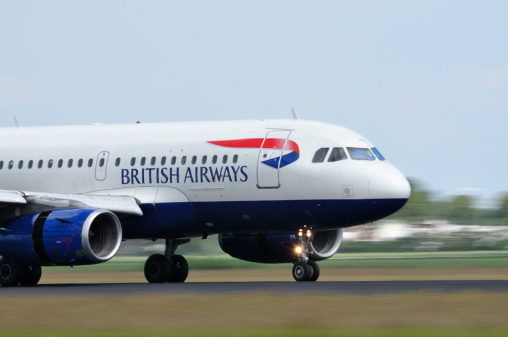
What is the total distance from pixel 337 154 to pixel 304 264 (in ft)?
9.52

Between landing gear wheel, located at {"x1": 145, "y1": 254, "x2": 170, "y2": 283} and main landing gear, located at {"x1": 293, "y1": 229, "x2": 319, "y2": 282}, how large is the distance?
4.30 metres

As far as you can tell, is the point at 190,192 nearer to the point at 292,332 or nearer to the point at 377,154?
the point at 377,154

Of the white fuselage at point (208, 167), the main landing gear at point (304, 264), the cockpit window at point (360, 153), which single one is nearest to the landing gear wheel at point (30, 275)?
the white fuselage at point (208, 167)

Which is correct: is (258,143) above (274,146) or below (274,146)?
above

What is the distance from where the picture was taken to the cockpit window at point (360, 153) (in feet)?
88.3

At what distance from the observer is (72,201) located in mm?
27469

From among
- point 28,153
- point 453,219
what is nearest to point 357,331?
point 28,153

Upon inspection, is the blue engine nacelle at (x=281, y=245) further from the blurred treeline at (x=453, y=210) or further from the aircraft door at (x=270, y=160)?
the blurred treeline at (x=453, y=210)

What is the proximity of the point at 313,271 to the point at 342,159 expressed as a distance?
9.83 ft

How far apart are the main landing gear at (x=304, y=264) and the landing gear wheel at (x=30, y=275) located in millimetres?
6903

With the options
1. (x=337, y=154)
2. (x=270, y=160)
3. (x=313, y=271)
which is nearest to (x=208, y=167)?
(x=270, y=160)

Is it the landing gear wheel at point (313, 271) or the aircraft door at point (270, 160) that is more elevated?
the aircraft door at point (270, 160)

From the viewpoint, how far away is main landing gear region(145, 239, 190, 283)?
30.3 m

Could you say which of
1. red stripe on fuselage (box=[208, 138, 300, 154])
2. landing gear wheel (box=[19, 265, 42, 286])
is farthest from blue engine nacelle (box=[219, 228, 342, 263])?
landing gear wheel (box=[19, 265, 42, 286])
